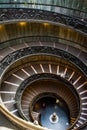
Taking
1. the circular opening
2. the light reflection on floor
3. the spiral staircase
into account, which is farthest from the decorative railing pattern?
the light reflection on floor

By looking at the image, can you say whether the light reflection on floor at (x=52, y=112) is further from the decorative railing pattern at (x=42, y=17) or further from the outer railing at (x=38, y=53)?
the decorative railing pattern at (x=42, y=17)

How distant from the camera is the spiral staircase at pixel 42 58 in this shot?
80.4ft

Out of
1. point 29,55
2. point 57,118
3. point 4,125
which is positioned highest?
point 29,55

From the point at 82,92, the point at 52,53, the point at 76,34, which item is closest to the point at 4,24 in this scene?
the point at 52,53

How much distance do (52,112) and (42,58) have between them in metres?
6.00

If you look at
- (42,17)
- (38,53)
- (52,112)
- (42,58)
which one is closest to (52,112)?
(52,112)

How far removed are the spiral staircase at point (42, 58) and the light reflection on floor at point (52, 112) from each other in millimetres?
1391

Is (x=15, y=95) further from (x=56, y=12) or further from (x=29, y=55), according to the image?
(x=56, y=12)

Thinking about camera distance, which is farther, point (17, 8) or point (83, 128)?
point (17, 8)

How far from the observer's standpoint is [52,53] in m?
26.8

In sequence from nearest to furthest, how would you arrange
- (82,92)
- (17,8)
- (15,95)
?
(15,95), (82,92), (17,8)

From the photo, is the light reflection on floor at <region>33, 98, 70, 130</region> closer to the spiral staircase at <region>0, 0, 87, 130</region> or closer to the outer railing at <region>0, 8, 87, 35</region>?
the spiral staircase at <region>0, 0, 87, 130</region>

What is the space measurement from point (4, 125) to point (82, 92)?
12.1 m

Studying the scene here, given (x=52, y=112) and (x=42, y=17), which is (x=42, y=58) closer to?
(x=42, y=17)
